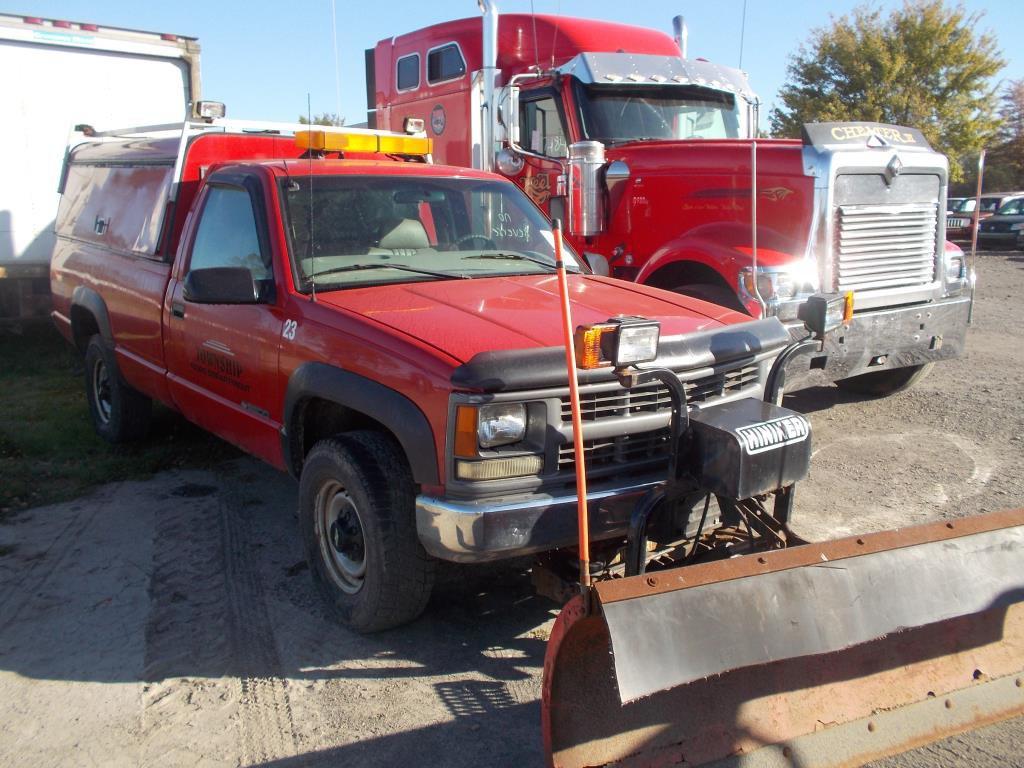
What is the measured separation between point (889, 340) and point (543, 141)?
320 centimetres

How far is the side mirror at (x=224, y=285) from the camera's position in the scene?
4312 millimetres

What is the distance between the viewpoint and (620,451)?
375 cm

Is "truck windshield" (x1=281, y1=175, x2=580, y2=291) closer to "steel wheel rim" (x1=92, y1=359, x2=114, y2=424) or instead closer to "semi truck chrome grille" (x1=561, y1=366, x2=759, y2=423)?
"semi truck chrome grille" (x1=561, y1=366, x2=759, y2=423)

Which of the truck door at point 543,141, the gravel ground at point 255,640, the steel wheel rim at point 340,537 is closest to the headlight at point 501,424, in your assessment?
the steel wheel rim at point 340,537

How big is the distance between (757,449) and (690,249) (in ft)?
11.5

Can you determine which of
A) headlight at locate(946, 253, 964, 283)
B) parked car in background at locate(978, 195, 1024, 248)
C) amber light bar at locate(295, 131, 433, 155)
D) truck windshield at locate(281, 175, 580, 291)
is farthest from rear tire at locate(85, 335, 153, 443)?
parked car in background at locate(978, 195, 1024, 248)

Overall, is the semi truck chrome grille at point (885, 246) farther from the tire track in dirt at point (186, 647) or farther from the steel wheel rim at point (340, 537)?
the tire track in dirt at point (186, 647)

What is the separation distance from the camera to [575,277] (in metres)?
5.08

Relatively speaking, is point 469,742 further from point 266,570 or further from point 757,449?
point 266,570

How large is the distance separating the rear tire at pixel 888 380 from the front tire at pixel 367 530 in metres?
5.04

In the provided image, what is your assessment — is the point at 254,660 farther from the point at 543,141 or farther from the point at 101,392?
the point at 543,141

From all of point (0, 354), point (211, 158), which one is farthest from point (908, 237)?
point (0, 354)

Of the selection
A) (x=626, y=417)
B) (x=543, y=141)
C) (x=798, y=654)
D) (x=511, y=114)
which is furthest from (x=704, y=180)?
(x=798, y=654)

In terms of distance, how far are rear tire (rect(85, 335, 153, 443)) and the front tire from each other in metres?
2.87
